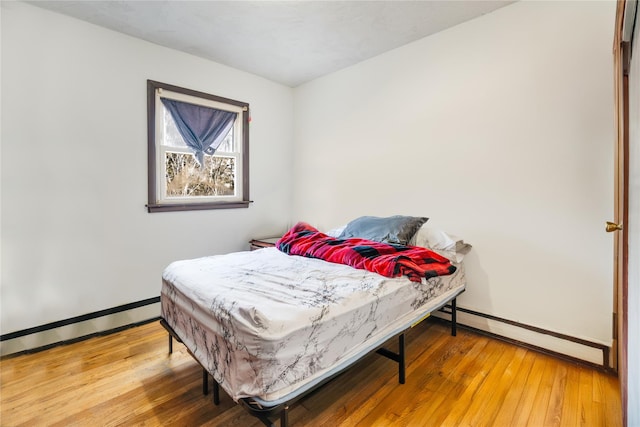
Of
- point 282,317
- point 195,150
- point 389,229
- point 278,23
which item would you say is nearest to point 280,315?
point 282,317

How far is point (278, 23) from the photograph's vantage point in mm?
2543

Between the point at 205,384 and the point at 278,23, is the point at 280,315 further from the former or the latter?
the point at 278,23

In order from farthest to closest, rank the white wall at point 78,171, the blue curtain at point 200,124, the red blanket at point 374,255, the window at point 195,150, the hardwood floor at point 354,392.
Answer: the blue curtain at point 200,124 < the window at point 195,150 < the white wall at point 78,171 < the red blanket at point 374,255 < the hardwood floor at point 354,392

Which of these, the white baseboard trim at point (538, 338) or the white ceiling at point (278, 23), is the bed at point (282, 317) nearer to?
the white baseboard trim at point (538, 338)

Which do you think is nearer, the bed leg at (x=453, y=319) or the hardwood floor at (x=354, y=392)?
the hardwood floor at (x=354, y=392)

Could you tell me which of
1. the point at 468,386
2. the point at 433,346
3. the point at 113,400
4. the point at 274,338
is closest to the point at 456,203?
the point at 433,346

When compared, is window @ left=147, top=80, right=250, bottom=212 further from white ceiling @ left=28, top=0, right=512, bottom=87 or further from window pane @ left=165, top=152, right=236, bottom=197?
white ceiling @ left=28, top=0, right=512, bottom=87

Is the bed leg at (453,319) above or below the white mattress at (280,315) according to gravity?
below

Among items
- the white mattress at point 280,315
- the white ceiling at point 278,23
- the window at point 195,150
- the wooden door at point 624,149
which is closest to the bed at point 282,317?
the white mattress at point 280,315

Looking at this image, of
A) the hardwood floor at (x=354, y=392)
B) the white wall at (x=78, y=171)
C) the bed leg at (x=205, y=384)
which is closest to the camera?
the hardwood floor at (x=354, y=392)

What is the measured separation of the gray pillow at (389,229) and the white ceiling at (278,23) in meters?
1.62

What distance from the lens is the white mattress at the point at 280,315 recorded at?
127 centimetres

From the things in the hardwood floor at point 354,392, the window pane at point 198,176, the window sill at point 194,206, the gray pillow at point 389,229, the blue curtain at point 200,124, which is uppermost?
the blue curtain at point 200,124

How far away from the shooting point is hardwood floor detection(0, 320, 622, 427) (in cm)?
161
